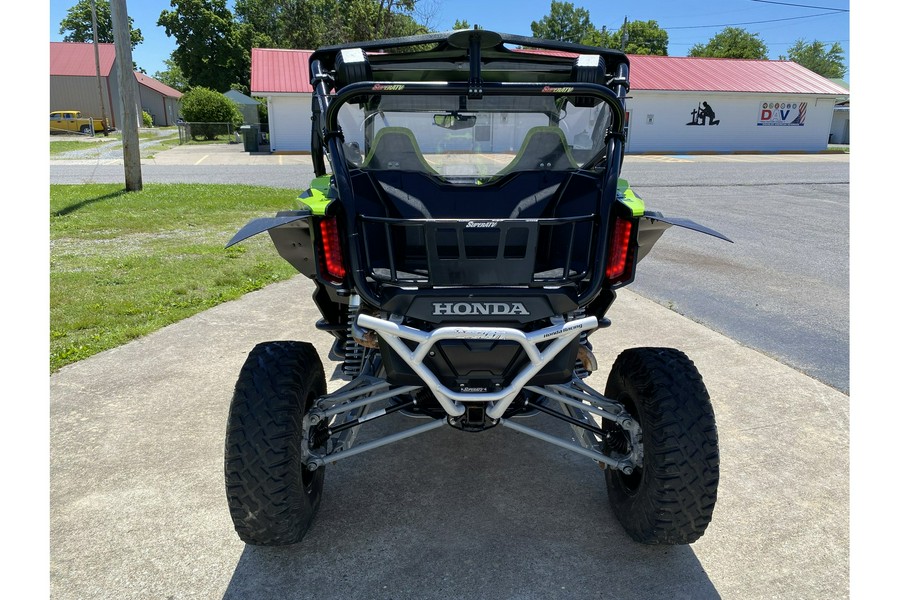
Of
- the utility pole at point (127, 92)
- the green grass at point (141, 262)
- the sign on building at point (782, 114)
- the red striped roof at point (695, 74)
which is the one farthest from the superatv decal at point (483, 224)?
the sign on building at point (782, 114)

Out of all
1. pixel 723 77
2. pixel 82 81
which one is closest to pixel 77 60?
pixel 82 81

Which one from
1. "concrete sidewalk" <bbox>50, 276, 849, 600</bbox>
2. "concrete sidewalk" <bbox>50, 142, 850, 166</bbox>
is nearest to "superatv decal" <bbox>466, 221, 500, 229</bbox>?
"concrete sidewalk" <bbox>50, 276, 849, 600</bbox>

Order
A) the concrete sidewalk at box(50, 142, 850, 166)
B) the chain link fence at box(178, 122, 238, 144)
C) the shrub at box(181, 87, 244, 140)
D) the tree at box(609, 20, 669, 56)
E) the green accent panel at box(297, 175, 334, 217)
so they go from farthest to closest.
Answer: the tree at box(609, 20, 669, 56)
the shrub at box(181, 87, 244, 140)
the chain link fence at box(178, 122, 238, 144)
the concrete sidewalk at box(50, 142, 850, 166)
the green accent panel at box(297, 175, 334, 217)

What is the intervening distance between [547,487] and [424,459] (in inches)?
26.3

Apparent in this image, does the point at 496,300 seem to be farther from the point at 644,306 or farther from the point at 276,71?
the point at 276,71

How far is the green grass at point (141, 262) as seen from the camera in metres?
5.38

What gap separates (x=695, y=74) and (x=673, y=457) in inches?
1446

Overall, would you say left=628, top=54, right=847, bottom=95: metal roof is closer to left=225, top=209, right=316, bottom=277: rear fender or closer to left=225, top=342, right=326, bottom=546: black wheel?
left=225, top=209, right=316, bottom=277: rear fender

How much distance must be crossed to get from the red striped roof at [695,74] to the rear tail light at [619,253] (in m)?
28.9

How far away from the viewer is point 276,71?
30.0 m

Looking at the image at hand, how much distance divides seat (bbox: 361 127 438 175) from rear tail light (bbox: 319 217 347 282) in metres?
0.65

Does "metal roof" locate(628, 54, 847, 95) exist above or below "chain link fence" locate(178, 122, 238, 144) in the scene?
above

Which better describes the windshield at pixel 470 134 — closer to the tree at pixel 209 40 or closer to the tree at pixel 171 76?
the tree at pixel 209 40

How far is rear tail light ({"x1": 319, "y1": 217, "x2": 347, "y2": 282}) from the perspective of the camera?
2.62 m
